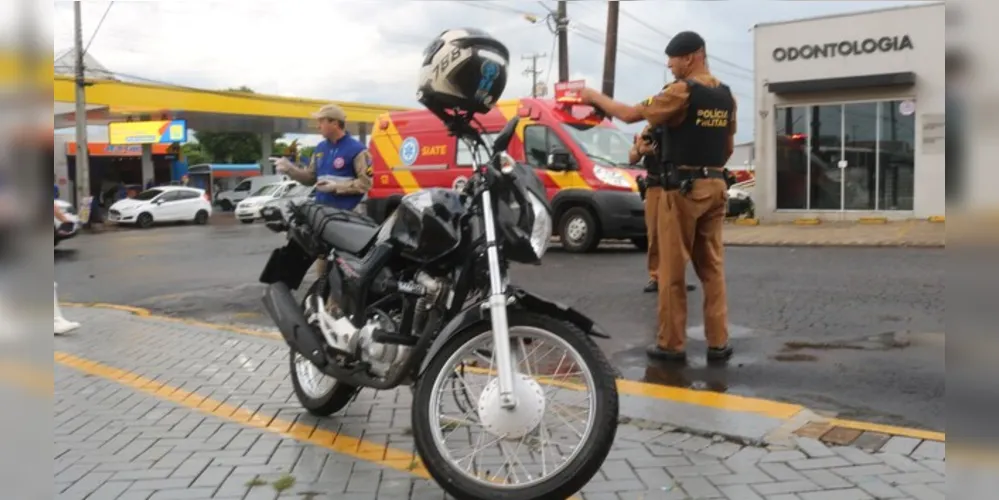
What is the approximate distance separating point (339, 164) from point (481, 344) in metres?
3.77

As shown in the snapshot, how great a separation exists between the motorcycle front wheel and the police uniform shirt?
3.54m

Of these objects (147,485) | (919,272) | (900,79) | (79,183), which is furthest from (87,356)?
(79,183)

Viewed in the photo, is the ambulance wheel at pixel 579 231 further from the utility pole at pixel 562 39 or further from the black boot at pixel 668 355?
the utility pole at pixel 562 39

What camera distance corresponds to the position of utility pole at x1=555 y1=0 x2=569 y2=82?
25.8m

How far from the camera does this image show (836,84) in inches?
700

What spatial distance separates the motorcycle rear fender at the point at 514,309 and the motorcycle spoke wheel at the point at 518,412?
0.22 ft

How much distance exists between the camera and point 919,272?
8961mm

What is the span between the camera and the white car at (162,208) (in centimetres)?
2980

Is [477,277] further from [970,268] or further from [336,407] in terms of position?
[970,268]

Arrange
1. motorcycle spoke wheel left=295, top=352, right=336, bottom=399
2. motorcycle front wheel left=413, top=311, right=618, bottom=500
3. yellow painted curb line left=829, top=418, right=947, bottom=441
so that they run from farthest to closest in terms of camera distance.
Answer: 1. motorcycle spoke wheel left=295, top=352, right=336, bottom=399
2. yellow painted curb line left=829, top=418, right=947, bottom=441
3. motorcycle front wheel left=413, top=311, right=618, bottom=500

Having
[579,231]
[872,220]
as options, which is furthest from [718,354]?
[872,220]

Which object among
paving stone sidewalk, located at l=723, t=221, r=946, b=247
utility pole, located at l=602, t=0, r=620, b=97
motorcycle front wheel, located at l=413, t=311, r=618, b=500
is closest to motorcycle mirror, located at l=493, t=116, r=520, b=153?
motorcycle front wheel, located at l=413, t=311, r=618, b=500

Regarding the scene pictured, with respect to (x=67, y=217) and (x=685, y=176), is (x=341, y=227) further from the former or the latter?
(x=67, y=217)

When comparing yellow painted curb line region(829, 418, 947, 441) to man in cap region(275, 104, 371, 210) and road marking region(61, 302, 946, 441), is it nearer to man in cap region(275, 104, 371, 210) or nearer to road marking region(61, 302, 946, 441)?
road marking region(61, 302, 946, 441)
